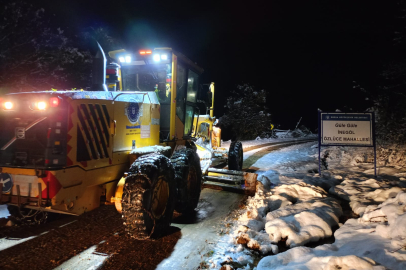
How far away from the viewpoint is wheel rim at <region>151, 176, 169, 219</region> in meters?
4.38

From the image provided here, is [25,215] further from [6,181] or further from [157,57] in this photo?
[157,57]

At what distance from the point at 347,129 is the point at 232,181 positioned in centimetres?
428

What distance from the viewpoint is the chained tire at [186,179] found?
5.37m

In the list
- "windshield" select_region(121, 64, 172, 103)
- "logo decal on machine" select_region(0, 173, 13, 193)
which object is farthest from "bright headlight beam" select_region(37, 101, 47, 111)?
"windshield" select_region(121, 64, 172, 103)

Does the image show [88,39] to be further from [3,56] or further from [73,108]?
[73,108]

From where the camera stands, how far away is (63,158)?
3.67 metres

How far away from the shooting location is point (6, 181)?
12.5 ft

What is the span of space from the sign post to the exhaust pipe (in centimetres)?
695

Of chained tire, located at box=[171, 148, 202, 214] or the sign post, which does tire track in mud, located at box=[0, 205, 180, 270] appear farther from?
the sign post

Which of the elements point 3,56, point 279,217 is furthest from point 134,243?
point 3,56

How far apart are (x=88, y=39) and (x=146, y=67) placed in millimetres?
15329

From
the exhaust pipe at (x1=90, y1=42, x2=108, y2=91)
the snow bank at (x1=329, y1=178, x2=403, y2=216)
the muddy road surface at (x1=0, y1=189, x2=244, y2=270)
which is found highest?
the exhaust pipe at (x1=90, y1=42, x2=108, y2=91)

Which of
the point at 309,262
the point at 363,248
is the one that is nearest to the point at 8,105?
the point at 309,262

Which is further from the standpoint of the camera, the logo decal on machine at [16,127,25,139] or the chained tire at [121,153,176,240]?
the chained tire at [121,153,176,240]
